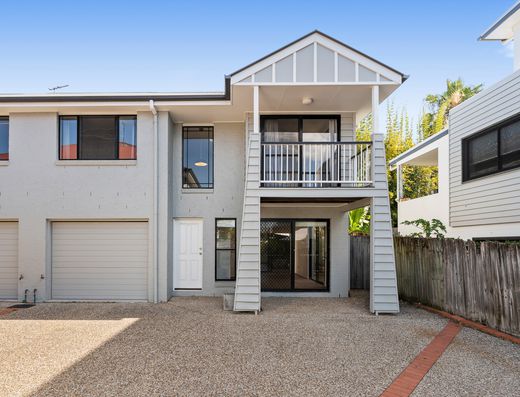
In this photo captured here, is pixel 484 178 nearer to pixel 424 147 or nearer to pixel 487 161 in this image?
pixel 487 161

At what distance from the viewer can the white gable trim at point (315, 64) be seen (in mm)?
9078

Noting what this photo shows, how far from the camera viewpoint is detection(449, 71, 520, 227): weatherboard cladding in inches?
380

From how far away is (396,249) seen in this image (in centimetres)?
1112

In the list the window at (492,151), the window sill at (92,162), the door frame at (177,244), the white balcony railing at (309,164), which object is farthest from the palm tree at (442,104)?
the window sill at (92,162)

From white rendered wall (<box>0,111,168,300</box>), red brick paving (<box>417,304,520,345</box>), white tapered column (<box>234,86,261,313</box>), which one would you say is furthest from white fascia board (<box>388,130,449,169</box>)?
white rendered wall (<box>0,111,168,300</box>)

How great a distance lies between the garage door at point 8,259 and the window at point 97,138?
8.20 feet

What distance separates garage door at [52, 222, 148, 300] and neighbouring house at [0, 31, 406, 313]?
28mm

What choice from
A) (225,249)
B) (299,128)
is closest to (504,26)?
(299,128)

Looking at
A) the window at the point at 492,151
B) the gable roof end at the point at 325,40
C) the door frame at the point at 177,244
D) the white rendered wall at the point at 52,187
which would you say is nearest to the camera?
the gable roof end at the point at 325,40

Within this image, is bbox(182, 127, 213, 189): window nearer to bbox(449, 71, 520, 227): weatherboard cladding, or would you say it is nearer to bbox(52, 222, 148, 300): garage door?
bbox(52, 222, 148, 300): garage door

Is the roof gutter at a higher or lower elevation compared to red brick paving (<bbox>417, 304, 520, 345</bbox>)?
higher

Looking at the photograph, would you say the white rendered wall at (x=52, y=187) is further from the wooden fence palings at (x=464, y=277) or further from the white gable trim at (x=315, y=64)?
the wooden fence palings at (x=464, y=277)

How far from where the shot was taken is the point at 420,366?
Answer: 5.62 metres

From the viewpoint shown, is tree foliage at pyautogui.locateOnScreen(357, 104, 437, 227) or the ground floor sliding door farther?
tree foliage at pyautogui.locateOnScreen(357, 104, 437, 227)
